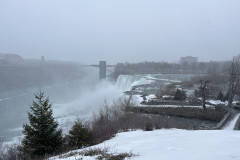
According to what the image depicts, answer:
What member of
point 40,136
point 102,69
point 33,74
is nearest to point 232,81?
point 40,136

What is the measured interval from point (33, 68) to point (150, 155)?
69.5m

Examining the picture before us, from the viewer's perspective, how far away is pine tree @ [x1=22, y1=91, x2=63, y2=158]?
626cm

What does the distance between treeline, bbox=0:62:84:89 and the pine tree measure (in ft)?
154

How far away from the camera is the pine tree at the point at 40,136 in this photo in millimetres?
6258

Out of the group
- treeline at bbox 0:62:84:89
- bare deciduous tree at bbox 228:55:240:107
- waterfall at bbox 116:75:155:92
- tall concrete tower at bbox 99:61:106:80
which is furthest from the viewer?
tall concrete tower at bbox 99:61:106:80

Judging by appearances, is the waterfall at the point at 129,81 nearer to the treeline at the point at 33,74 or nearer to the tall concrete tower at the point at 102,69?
the tall concrete tower at the point at 102,69

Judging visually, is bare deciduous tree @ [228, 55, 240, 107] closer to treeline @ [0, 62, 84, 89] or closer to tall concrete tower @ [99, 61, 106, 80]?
tall concrete tower @ [99, 61, 106, 80]

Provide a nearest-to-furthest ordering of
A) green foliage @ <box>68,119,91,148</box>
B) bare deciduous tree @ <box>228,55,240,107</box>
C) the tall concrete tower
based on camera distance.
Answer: green foliage @ <box>68,119,91,148</box>, bare deciduous tree @ <box>228,55,240,107</box>, the tall concrete tower

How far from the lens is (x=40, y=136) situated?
253 inches

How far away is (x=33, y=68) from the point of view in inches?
2569

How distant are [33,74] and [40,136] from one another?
60676mm

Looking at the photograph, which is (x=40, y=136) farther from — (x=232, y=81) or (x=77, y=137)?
(x=232, y=81)

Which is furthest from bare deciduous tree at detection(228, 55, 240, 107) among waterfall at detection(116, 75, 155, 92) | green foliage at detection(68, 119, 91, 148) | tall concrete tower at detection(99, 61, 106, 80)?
tall concrete tower at detection(99, 61, 106, 80)

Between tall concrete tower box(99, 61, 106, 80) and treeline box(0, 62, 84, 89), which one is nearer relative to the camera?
treeline box(0, 62, 84, 89)
